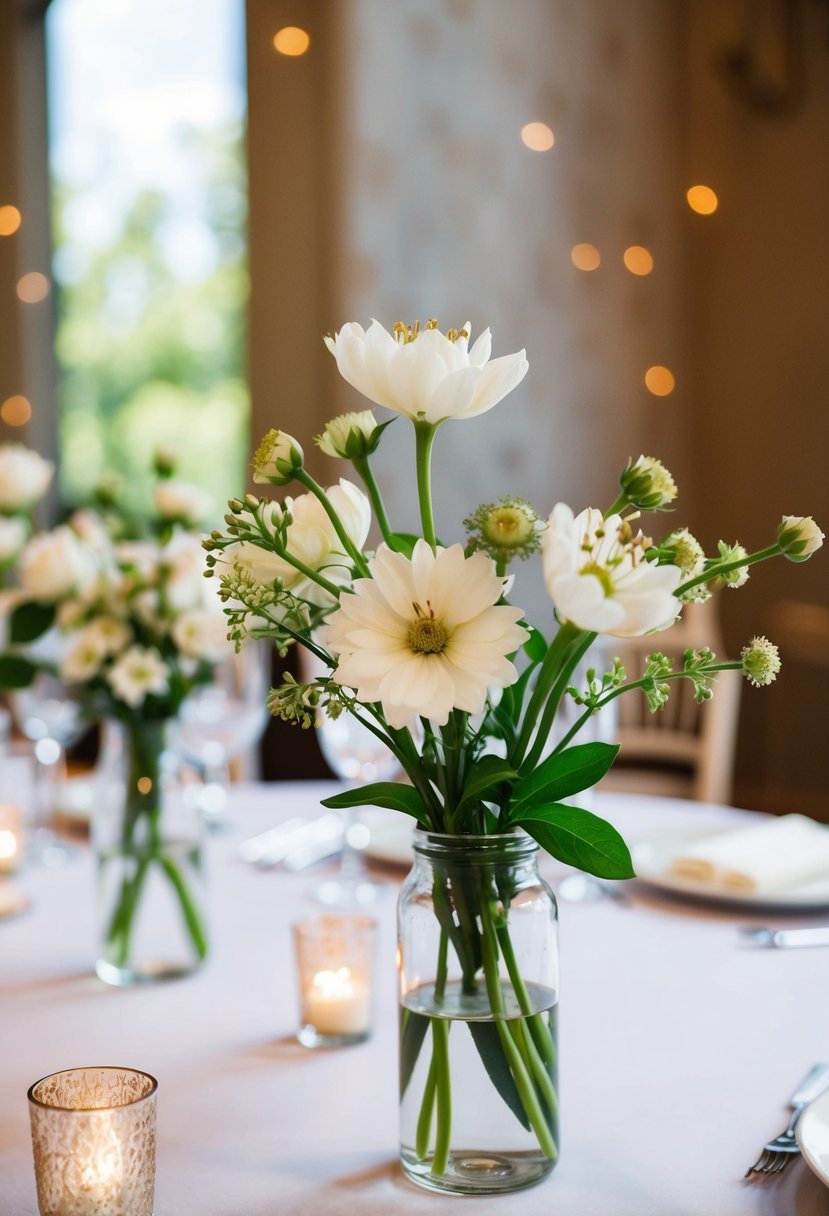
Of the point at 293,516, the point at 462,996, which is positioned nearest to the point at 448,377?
the point at 293,516

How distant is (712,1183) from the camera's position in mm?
730

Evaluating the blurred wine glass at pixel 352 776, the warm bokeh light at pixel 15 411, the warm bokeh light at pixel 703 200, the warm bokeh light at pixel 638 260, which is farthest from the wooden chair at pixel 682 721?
the warm bokeh light at pixel 15 411

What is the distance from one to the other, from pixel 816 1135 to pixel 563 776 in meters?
0.25

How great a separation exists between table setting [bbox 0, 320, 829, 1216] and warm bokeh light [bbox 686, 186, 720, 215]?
11.5 ft

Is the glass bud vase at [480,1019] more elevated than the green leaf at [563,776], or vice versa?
the green leaf at [563,776]

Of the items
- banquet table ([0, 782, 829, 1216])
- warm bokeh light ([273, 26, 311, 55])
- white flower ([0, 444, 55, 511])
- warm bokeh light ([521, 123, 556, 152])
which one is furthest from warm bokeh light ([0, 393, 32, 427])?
banquet table ([0, 782, 829, 1216])

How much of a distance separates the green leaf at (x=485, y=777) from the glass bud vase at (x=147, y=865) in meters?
0.52

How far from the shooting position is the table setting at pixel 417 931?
2.15 feet

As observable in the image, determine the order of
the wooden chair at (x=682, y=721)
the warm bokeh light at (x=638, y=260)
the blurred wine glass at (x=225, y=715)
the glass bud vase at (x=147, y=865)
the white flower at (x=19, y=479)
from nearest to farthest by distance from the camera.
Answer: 1. the glass bud vase at (x=147, y=865)
2. the white flower at (x=19, y=479)
3. the blurred wine glass at (x=225, y=715)
4. the wooden chair at (x=682, y=721)
5. the warm bokeh light at (x=638, y=260)

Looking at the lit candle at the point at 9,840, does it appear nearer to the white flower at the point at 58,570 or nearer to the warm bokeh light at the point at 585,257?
the white flower at the point at 58,570

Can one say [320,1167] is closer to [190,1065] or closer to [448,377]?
[190,1065]

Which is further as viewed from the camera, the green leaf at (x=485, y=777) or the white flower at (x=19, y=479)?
the white flower at (x=19, y=479)

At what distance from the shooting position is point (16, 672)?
121cm

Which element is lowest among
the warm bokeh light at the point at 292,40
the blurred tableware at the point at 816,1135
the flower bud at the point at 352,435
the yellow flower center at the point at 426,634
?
the blurred tableware at the point at 816,1135
